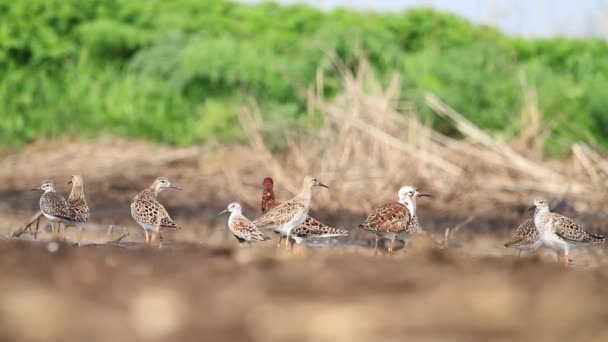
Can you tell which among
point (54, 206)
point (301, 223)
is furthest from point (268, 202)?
point (54, 206)

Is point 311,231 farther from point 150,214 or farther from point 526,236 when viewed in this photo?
point 526,236

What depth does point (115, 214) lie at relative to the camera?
14.2 metres

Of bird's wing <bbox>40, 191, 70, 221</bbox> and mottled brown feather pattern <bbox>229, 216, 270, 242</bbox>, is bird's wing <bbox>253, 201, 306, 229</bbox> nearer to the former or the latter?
mottled brown feather pattern <bbox>229, 216, 270, 242</bbox>

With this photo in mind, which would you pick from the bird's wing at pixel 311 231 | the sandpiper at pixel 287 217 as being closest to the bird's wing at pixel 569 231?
the bird's wing at pixel 311 231

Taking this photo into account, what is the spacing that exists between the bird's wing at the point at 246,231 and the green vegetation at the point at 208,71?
27.2ft

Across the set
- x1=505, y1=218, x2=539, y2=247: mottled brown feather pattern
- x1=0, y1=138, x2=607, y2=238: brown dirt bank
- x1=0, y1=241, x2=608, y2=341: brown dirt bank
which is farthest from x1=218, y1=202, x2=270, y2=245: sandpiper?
x1=0, y1=241, x2=608, y2=341: brown dirt bank

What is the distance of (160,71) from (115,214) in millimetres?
5772

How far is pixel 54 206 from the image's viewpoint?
7.91m

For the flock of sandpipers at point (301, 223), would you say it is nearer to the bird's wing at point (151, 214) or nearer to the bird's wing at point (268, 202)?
the bird's wing at point (151, 214)

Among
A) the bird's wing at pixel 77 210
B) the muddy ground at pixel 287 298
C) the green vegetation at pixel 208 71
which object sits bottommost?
the green vegetation at pixel 208 71

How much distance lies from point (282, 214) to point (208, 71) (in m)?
10.5

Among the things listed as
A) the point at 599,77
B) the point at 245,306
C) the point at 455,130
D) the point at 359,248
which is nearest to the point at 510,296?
the point at 245,306

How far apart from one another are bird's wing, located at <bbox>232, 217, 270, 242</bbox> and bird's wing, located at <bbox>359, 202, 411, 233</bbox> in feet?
3.08

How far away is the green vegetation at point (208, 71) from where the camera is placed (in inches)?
735
